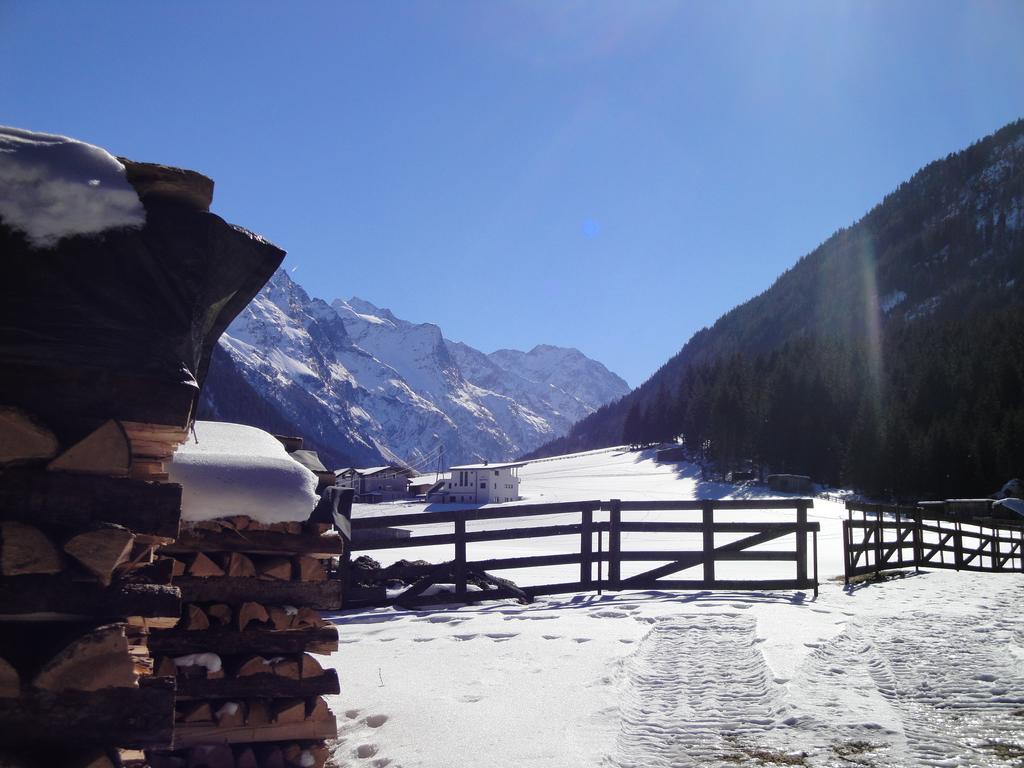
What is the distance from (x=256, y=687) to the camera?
5.16 metres

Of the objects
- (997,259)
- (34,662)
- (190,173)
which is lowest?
(34,662)

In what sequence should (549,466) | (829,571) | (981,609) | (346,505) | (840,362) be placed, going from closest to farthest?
(346,505) < (981,609) < (829,571) < (840,362) < (549,466)

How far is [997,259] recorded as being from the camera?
154 m

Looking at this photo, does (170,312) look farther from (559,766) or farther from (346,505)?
(559,766)

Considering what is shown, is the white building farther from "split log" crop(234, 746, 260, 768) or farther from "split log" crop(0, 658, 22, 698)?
"split log" crop(0, 658, 22, 698)

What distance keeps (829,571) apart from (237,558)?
50.1 ft

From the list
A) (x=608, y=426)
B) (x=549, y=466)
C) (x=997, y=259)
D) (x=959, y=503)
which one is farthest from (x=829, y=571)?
(x=608, y=426)

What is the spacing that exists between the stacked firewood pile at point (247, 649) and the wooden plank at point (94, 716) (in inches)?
80.7

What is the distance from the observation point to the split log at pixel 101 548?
9.74 ft

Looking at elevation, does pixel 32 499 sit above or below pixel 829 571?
above

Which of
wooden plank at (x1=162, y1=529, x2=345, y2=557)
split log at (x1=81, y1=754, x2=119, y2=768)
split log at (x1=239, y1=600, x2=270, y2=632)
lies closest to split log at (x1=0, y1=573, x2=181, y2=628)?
split log at (x1=81, y1=754, x2=119, y2=768)

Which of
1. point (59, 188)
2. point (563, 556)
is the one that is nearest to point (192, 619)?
point (59, 188)

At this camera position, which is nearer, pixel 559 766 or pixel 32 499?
pixel 32 499

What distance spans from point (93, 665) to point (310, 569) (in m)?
2.55
